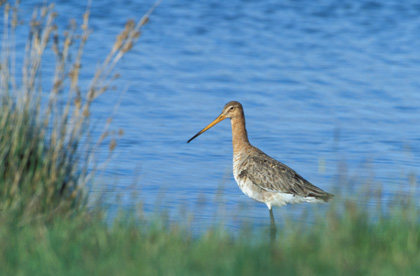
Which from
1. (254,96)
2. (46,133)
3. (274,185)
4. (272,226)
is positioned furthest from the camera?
(254,96)

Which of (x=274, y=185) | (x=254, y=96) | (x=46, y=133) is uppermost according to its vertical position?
(x=254, y=96)

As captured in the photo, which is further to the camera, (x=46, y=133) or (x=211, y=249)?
(x=46, y=133)

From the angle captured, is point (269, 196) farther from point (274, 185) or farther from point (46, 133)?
point (46, 133)

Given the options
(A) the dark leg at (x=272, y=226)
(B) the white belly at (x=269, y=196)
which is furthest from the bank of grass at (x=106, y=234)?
(B) the white belly at (x=269, y=196)

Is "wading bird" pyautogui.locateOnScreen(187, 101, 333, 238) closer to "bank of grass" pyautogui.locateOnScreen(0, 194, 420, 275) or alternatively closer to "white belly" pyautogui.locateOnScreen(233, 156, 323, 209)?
"white belly" pyautogui.locateOnScreen(233, 156, 323, 209)

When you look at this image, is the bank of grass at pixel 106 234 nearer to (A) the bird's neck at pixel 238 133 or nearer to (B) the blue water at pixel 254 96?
(B) the blue water at pixel 254 96

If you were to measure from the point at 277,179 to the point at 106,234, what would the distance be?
3851 millimetres

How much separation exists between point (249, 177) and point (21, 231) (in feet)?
13.2

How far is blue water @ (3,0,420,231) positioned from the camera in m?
11.3

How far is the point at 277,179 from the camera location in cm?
1012

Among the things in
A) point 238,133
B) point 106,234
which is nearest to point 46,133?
point 106,234

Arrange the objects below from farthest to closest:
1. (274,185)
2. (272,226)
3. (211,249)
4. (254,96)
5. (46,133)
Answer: (254,96) → (274,185) → (272,226) → (46,133) → (211,249)

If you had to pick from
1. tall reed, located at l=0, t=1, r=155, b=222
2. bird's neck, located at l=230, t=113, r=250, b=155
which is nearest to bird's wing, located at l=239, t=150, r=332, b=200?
bird's neck, located at l=230, t=113, r=250, b=155

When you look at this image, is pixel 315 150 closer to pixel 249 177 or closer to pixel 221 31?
pixel 249 177
